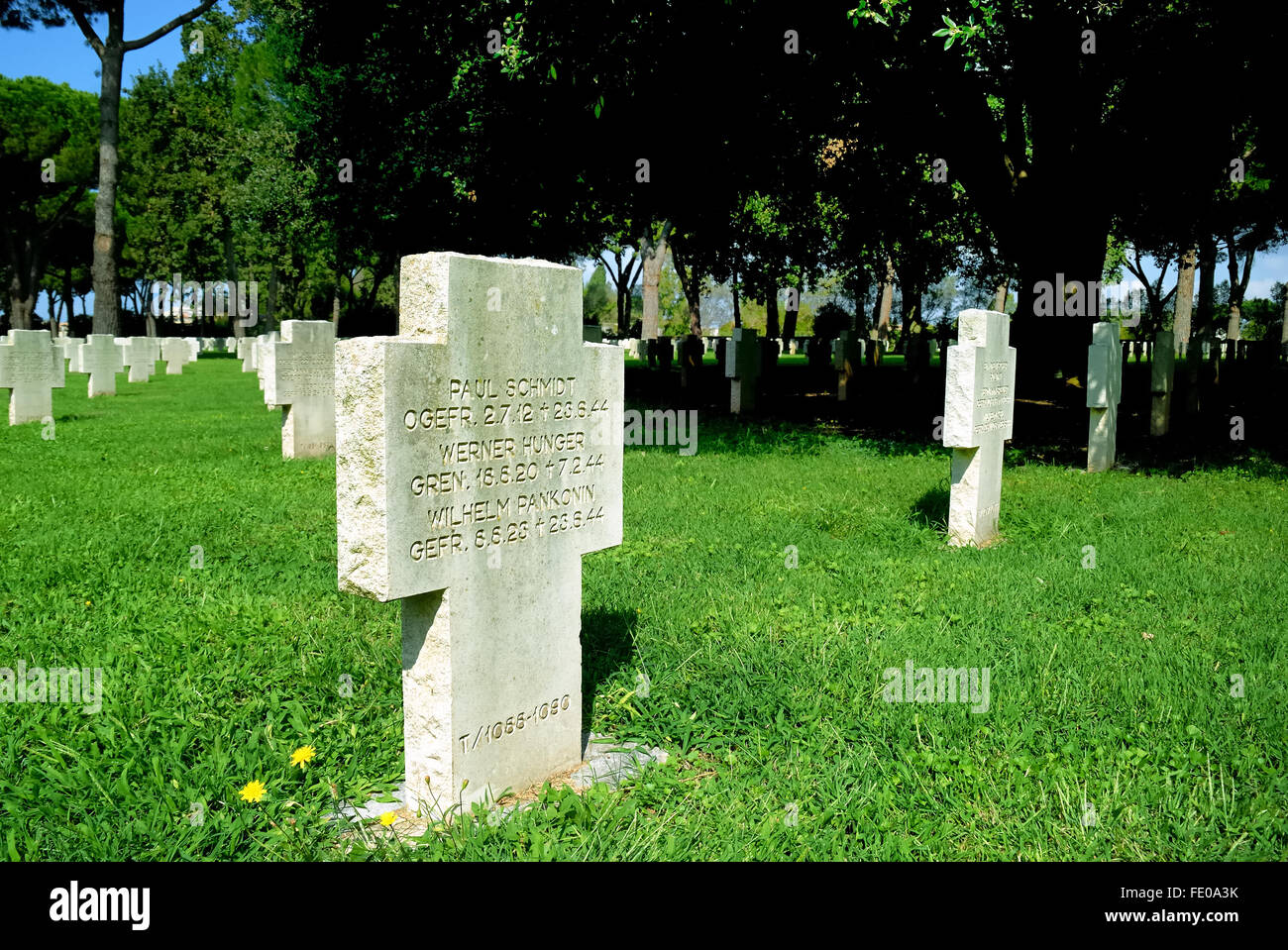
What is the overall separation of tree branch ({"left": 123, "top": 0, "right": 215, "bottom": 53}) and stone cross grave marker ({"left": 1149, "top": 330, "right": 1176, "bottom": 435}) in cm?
2249

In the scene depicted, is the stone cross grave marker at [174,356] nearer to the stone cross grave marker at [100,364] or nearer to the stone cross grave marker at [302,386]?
the stone cross grave marker at [100,364]

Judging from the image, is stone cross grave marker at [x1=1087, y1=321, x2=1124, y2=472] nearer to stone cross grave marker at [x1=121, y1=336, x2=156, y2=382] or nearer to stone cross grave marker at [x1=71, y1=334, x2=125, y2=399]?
stone cross grave marker at [x1=71, y1=334, x2=125, y2=399]

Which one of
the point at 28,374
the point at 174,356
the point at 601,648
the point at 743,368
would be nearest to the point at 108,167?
the point at 174,356

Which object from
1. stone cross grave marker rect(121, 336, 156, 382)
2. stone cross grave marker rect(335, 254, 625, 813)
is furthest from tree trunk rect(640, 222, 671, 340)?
stone cross grave marker rect(335, 254, 625, 813)

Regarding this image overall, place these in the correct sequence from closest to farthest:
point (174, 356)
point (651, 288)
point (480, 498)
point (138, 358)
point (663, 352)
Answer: point (480, 498) < point (138, 358) < point (174, 356) < point (663, 352) < point (651, 288)

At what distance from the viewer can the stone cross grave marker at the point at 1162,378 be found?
12625 mm

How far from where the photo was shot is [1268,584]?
18.8ft

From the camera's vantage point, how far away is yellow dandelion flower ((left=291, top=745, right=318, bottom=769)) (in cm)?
345

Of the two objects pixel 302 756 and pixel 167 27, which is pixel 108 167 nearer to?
pixel 167 27

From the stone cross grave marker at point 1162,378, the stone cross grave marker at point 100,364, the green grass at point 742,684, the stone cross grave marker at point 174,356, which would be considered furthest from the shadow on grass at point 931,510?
the stone cross grave marker at point 174,356

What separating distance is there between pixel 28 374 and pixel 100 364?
5176 millimetres

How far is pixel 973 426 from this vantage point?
23.2 ft
